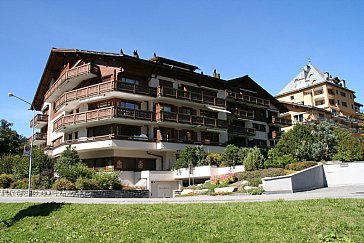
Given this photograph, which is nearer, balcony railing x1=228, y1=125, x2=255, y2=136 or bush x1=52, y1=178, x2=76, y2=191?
bush x1=52, y1=178, x2=76, y2=191

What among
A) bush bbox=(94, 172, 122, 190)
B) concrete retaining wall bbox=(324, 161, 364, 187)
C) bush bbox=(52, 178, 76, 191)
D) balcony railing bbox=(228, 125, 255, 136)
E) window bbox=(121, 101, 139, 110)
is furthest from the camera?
balcony railing bbox=(228, 125, 255, 136)

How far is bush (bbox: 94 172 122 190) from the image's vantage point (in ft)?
92.2

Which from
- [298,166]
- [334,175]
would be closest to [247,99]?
[298,166]

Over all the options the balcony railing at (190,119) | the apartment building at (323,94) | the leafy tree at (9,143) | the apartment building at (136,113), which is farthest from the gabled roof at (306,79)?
the leafy tree at (9,143)

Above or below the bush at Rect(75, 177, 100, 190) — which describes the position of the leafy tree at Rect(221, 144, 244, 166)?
above

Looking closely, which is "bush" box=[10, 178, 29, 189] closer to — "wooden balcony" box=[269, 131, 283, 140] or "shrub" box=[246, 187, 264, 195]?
"shrub" box=[246, 187, 264, 195]

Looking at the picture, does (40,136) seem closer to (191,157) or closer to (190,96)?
(190,96)

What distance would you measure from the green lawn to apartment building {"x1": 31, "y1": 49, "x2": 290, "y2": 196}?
21.9 metres

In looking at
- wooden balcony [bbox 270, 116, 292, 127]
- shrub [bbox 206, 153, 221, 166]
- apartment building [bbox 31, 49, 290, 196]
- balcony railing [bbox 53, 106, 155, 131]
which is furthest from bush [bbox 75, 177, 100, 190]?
wooden balcony [bbox 270, 116, 292, 127]

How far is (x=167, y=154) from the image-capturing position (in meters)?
→ 40.5

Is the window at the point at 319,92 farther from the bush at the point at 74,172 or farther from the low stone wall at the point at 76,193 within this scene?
the bush at the point at 74,172

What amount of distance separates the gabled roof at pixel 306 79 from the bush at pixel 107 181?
62021 millimetres

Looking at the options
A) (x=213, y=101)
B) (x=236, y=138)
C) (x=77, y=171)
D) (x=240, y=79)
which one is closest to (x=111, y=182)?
(x=77, y=171)

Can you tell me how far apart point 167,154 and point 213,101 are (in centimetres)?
972
